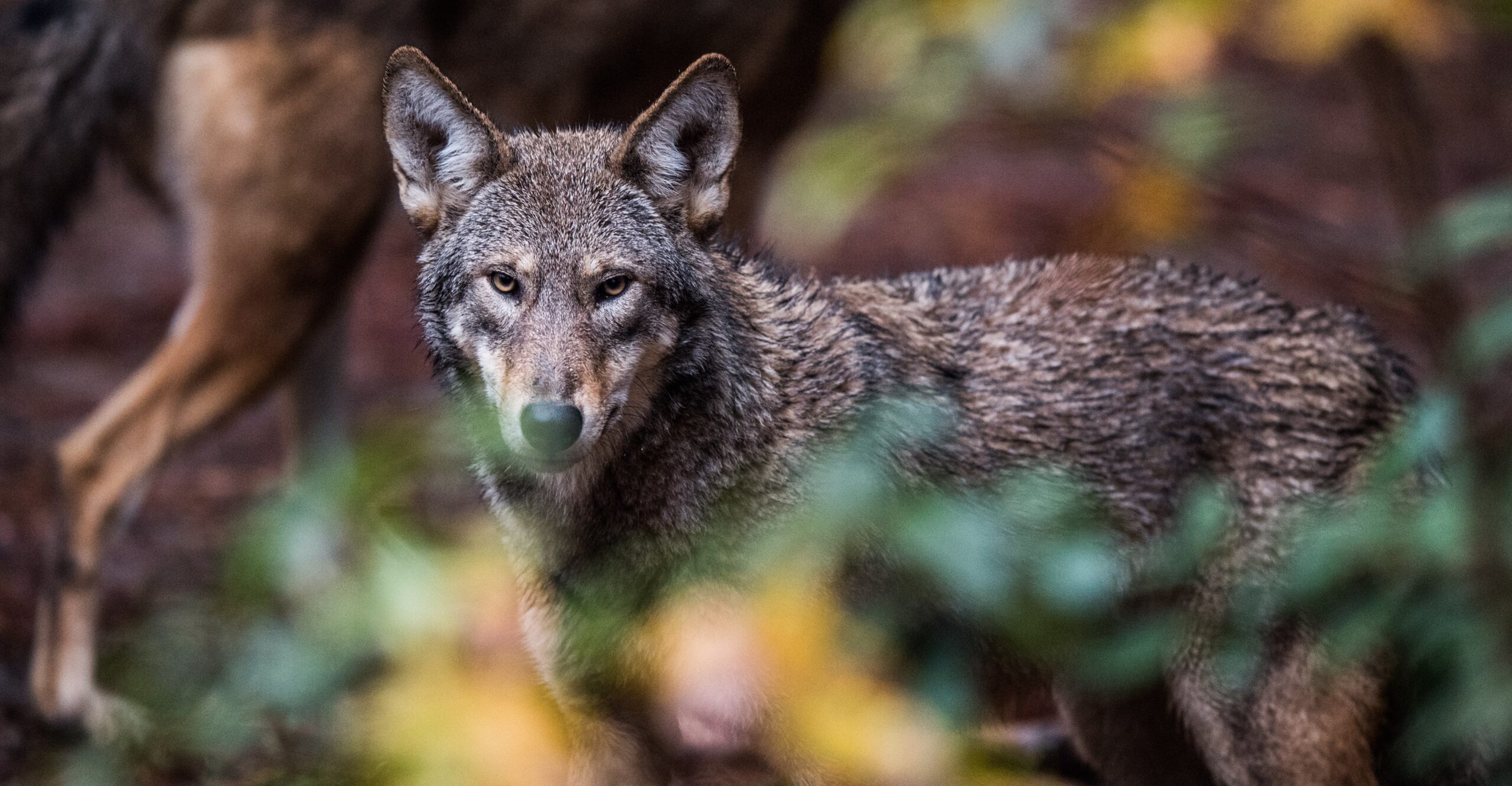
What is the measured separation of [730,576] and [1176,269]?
1.62 m

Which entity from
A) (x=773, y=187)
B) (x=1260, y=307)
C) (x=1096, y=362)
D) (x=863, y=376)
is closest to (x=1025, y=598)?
(x=863, y=376)

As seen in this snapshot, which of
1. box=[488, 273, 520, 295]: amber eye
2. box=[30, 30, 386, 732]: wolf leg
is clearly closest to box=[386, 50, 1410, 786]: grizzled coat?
box=[488, 273, 520, 295]: amber eye

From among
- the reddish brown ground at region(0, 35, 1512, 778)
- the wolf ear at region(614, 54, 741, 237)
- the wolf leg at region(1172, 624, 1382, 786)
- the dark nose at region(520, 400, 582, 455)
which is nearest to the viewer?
the dark nose at region(520, 400, 582, 455)

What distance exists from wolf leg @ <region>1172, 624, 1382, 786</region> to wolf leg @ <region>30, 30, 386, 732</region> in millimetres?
3217

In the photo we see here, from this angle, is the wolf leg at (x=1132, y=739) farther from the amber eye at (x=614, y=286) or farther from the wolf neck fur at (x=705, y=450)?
the amber eye at (x=614, y=286)

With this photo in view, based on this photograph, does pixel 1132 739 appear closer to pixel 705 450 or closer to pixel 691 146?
pixel 705 450

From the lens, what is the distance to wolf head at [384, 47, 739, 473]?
2848 mm

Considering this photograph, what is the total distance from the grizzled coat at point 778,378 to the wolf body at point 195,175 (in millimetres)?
2077

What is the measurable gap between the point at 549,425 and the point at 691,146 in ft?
2.18

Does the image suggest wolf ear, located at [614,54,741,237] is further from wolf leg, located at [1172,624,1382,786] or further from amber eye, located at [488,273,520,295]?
wolf leg, located at [1172,624,1382,786]

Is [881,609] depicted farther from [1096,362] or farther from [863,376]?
[1096,362]

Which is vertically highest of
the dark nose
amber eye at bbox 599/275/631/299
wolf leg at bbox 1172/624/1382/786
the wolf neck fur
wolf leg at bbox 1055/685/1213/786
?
amber eye at bbox 599/275/631/299

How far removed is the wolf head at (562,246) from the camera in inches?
112

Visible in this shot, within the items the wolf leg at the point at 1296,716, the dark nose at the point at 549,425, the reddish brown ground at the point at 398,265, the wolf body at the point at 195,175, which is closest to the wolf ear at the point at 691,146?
the reddish brown ground at the point at 398,265
